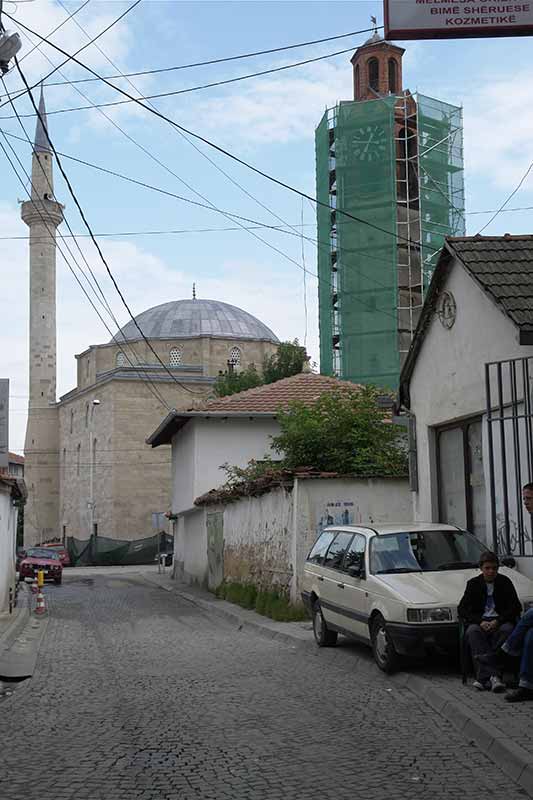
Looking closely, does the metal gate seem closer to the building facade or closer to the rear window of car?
the rear window of car

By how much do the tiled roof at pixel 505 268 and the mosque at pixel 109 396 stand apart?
41.8 metres

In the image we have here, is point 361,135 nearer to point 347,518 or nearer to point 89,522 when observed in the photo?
point 347,518

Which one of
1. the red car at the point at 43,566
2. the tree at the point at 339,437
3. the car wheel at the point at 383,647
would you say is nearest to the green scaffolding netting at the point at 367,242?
the red car at the point at 43,566

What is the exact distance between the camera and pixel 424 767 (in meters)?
6.15

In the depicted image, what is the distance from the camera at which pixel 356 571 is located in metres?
10.9

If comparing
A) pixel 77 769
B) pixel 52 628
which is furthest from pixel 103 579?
pixel 77 769

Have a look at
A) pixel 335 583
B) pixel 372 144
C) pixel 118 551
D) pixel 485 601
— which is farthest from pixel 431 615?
pixel 118 551

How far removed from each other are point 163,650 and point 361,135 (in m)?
31.4

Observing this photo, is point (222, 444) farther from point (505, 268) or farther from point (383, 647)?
point (383, 647)

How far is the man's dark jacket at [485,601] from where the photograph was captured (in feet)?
28.5

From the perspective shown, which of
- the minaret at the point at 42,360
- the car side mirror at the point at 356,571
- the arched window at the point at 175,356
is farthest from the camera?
the arched window at the point at 175,356

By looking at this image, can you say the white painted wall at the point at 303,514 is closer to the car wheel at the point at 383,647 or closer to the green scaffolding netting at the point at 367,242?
the car wheel at the point at 383,647

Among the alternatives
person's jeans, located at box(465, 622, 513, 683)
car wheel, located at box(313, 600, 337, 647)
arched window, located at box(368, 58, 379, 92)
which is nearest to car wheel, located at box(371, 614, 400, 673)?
person's jeans, located at box(465, 622, 513, 683)

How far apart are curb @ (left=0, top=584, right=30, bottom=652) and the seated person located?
777cm
